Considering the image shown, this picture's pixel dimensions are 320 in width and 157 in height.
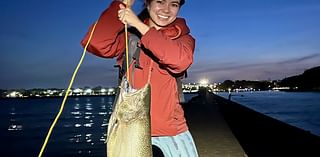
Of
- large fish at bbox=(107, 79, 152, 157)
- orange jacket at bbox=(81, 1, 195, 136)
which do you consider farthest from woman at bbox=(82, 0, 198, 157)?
large fish at bbox=(107, 79, 152, 157)

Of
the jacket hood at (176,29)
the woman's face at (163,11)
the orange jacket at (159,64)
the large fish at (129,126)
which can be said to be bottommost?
the large fish at (129,126)

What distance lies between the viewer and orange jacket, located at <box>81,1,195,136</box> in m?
2.74

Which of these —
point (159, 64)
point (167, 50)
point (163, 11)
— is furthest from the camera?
point (163, 11)

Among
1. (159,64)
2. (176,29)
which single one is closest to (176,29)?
(176,29)

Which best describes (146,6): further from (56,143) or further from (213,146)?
(56,143)

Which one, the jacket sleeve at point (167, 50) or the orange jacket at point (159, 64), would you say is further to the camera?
the orange jacket at point (159, 64)

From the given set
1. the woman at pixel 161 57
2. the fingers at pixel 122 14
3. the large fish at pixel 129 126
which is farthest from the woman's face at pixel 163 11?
the large fish at pixel 129 126

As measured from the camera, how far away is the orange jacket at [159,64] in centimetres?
274

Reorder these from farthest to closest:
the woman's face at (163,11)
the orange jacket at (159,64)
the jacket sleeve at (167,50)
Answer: the woman's face at (163,11) → the orange jacket at (159,64) → the jacket sleeve at (167,50)

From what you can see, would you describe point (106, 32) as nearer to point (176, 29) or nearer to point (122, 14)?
point (122, 14)

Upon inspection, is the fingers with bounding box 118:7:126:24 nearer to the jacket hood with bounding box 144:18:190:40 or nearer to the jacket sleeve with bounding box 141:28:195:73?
the jacket sleeve with bounding box 141:28:195:73

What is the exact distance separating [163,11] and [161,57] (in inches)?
22.9

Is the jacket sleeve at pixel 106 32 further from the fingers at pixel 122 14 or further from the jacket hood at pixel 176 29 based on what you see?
the jacket hood at pixel 176 29

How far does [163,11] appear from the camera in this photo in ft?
9.61
